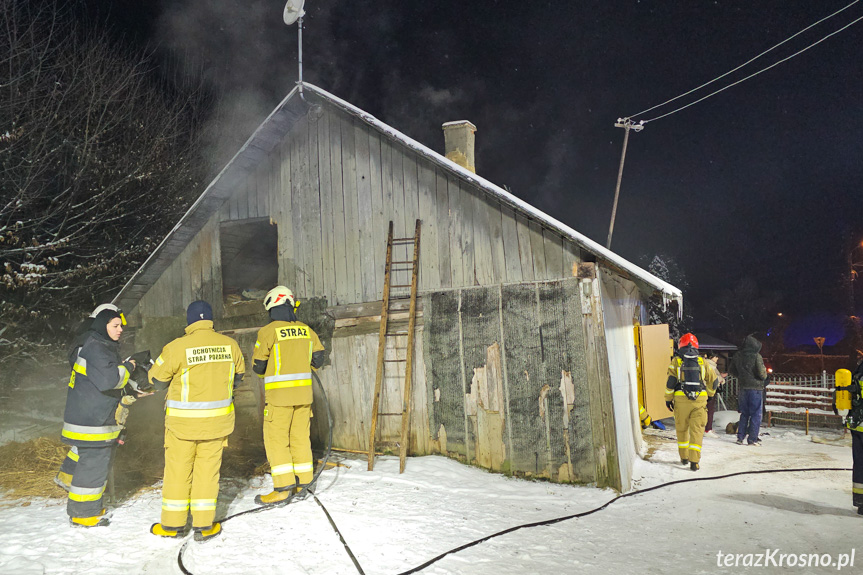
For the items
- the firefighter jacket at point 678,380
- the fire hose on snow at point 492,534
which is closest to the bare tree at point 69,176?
the fire hose on snow at point 492,534

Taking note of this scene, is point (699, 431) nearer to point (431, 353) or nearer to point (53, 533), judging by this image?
point (431, 353)

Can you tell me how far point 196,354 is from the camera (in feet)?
15.0

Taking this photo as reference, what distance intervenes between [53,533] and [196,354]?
2042mm

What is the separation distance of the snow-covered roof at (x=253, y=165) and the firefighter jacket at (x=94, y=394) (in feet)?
12.3

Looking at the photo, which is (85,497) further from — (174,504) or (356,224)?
(356,224)

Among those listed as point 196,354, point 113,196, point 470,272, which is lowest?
point 196,354

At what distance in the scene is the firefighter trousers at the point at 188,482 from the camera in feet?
14.5

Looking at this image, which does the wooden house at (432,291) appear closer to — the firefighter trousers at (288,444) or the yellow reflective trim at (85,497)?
the firefighter trousers at (288,444)

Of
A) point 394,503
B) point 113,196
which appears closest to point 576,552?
point 394,503

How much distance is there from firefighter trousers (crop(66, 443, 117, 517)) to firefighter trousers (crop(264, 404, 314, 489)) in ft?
4.95

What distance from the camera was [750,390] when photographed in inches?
365

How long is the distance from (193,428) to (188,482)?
508mm
